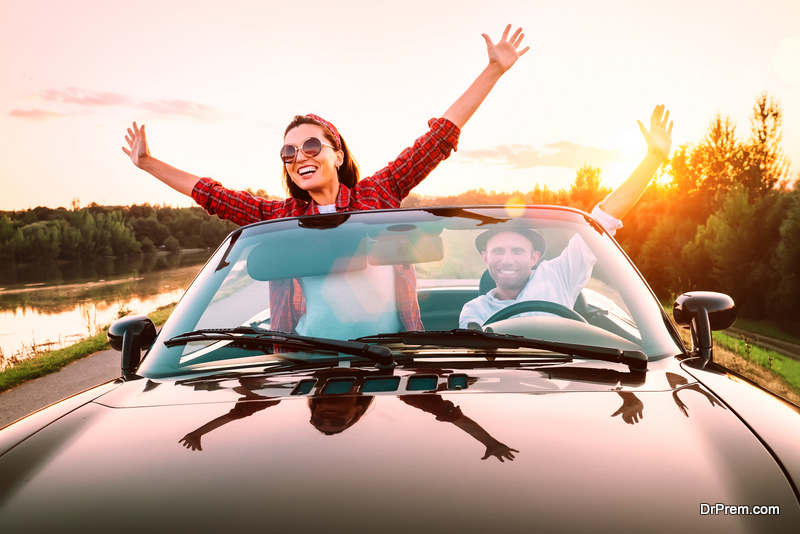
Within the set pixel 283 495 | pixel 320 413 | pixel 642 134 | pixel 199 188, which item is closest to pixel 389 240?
pixel 320 413

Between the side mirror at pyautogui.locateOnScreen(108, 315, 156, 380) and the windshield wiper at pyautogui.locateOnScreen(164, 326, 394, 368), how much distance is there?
273 millimetres

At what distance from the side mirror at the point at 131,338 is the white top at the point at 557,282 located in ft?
3.88

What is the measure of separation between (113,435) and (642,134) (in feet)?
13.8

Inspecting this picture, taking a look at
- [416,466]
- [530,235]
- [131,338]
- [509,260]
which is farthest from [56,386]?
[416,466]

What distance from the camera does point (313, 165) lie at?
13.5 feet

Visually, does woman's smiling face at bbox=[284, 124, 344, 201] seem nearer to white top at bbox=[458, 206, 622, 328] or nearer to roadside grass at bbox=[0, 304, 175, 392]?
white top at bbox=[458, 206, 622, 328]

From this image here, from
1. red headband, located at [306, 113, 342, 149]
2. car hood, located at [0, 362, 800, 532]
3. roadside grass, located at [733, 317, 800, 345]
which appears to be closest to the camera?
car hood, located at [0, 362, 800, 532]

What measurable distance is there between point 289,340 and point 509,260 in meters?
1.10

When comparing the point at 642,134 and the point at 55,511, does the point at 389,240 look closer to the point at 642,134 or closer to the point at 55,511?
the point at 55,511

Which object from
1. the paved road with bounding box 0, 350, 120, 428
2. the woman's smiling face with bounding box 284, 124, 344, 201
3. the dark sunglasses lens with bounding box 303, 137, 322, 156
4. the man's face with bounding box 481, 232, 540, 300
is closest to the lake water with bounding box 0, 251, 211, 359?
the paved road with bounding box 0, 350, 120, 428

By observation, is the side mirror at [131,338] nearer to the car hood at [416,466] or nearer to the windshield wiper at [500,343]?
the car hood at [416,466]

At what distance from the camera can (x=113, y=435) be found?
5.56 ft

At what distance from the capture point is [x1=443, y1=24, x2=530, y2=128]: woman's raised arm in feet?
14.8

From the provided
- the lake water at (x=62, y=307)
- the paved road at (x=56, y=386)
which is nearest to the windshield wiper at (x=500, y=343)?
the paved road at (x=56, y=386)
